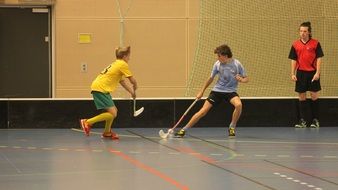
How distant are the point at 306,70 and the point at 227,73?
2501 mm

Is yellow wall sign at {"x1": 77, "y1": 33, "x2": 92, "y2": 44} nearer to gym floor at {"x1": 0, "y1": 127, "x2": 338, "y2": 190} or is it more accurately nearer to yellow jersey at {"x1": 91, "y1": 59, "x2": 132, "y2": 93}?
gym floor at {"x1": 0, "y1": 127, "x2": 338, "y2": 190}

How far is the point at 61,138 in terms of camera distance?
37.4ft

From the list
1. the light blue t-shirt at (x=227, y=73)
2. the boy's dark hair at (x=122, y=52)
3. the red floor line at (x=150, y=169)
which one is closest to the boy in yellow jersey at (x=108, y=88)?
the boy's dark hair at (x=122, y=52)

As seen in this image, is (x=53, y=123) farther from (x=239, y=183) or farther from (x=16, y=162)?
(x=239, y=183)

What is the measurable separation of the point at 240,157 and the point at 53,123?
521cm

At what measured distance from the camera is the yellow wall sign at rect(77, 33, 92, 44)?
15.7 meters

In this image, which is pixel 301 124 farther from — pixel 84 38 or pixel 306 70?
pixel 84 38

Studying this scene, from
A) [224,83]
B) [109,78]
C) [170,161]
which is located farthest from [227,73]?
[170,161]

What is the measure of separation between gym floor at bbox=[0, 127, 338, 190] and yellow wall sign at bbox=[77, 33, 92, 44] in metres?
3.63

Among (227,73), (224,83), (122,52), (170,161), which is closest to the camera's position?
(170,161)

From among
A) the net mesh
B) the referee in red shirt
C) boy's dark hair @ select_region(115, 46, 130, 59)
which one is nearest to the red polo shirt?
the referee in red shirt

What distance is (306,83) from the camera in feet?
44.4

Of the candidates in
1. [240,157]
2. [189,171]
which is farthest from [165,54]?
[189,171]

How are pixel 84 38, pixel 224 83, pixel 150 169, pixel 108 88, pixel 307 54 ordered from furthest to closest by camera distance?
pixel 84 38 → pixel 307 54 → pixel 224 83 → pixel 108 88 → pixel 150 169
